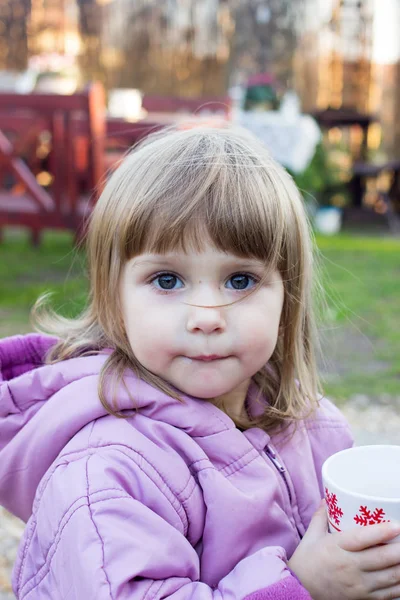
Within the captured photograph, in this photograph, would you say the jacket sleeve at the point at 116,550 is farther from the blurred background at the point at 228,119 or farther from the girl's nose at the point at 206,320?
the blurred background at the point at 228,119

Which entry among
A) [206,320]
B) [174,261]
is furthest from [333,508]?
[174,261]

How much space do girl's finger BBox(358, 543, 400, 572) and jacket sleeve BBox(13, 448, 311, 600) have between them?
0.31 ft

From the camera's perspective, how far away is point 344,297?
4434mm

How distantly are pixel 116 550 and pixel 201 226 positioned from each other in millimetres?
474

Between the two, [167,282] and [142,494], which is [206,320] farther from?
[142,494]

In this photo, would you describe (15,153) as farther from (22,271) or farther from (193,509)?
(193,509)

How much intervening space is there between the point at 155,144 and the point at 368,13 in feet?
30.5

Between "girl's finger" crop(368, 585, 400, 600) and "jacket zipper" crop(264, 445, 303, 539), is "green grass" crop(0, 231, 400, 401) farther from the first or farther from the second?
"girl's finger" crop(368, 585, 400, 600)

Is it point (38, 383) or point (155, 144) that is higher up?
point (155, 144)

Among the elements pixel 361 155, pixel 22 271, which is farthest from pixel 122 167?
pixel 361 155

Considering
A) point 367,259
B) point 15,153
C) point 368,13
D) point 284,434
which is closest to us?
point 284,434

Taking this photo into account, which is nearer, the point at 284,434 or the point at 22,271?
the point at 284,434

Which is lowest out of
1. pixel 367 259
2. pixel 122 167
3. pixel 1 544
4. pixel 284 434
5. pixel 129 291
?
pixel 367 259

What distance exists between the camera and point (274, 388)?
140 centimetres
